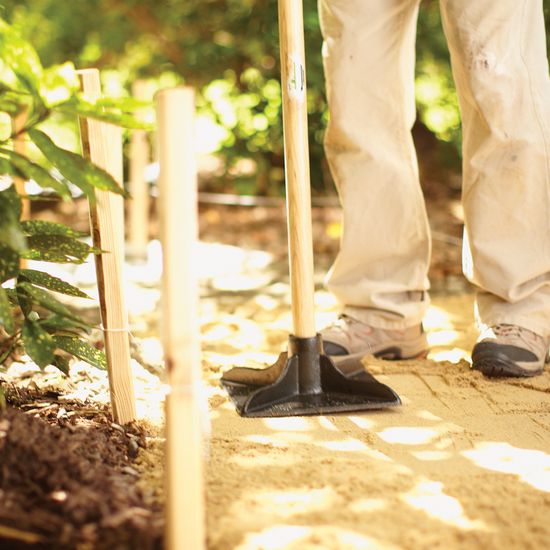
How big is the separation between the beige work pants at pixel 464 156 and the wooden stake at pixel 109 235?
89 cm

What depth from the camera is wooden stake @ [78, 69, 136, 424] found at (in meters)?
1.62

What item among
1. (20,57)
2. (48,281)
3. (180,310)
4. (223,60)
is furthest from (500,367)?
(223,60)

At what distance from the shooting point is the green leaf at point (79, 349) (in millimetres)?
1706

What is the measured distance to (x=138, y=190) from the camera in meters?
4.25

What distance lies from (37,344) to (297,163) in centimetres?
73

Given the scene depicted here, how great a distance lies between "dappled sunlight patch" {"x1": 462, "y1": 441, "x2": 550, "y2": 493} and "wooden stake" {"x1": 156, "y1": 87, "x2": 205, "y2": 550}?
72cm

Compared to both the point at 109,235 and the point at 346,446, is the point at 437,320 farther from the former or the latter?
the point at 109,235

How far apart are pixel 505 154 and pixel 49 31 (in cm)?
379

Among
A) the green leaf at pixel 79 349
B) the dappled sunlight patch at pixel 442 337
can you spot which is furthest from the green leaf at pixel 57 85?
the dappled sunlight patch at pixel 442 337

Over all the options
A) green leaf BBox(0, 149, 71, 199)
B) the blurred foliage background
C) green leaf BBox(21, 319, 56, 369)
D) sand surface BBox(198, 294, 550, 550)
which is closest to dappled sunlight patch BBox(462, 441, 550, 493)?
sand surface BBox(198, 294, 550, 550)

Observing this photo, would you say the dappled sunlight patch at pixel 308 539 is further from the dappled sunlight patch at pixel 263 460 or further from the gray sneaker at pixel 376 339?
the gray sneaker at pixel 376 339

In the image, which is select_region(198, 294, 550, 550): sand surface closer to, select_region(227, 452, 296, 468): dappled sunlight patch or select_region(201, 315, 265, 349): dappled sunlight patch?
select_region(227, 452, 296, 468): dappled sunlight patch

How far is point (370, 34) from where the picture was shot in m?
2.29

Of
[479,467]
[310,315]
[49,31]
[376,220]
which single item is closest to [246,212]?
[49,31]
